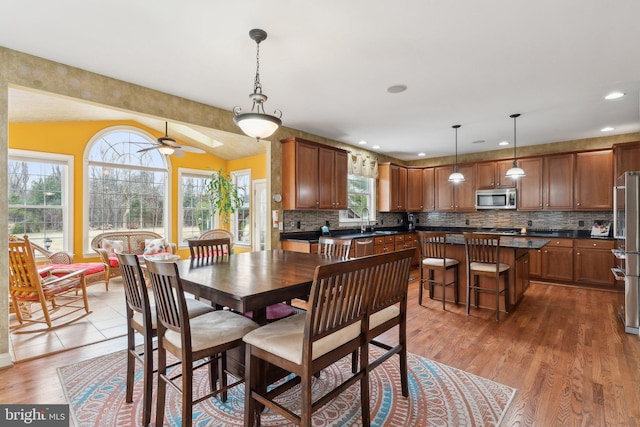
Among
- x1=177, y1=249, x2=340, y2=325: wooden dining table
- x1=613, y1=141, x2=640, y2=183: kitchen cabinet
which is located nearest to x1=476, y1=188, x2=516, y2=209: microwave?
x1=613, y1=141, x2=640, y2=183: kitchen cabinet

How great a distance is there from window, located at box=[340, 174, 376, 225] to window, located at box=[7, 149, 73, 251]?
507cm

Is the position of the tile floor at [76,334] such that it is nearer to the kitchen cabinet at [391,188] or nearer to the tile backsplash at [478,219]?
the tile backsplash at [478,219]

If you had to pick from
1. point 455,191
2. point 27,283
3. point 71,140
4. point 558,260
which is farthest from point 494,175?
point 71,140

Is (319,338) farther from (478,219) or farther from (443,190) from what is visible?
(478,219)

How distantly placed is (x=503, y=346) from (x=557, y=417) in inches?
40.5

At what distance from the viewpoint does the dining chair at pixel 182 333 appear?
1543 millimetres

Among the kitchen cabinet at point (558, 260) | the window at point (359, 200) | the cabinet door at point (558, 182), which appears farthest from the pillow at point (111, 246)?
the cabinet door at point (558, 182)

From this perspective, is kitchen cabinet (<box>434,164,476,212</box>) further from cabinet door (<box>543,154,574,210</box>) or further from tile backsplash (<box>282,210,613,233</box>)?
cabinet door (<box>543,154,574,210</box>)

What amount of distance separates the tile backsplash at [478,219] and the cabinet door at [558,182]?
16.2 inches

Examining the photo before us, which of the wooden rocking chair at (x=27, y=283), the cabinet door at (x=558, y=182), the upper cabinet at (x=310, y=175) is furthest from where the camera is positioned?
the cabinet door at (x=558, y=182)

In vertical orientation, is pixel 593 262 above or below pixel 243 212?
below

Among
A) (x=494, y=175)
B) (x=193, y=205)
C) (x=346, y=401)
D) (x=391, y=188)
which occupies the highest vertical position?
(x=494, y=175)

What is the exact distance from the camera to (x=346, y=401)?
2047 mm

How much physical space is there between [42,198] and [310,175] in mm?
4701
